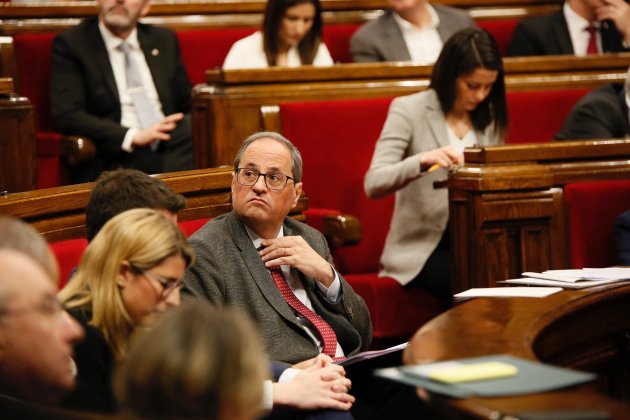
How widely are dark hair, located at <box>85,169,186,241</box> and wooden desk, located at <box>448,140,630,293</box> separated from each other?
0.94m

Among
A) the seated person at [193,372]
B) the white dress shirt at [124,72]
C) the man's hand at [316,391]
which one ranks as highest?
the white dress shirt at [124,72]

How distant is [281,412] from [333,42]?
221cm

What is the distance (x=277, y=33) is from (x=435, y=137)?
0.73 metres

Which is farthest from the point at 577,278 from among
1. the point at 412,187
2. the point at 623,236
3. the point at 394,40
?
the point at 394,40

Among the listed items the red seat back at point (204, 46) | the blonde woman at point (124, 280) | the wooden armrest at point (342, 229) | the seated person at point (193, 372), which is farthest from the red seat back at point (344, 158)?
the seated person at point (193, 372)

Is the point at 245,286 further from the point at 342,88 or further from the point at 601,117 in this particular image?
the point at 601,117

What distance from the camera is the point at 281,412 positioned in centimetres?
188

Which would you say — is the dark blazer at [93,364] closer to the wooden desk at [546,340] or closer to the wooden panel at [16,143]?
the wooden desk at [546,340]

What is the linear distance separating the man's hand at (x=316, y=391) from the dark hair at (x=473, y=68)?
1294 mm

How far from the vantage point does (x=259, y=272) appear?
2.05 m

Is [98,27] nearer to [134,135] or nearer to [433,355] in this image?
[134,135]

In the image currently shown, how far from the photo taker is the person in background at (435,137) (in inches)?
115

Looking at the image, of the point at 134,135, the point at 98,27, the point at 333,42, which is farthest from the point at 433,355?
the point at 333,42

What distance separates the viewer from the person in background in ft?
9.59
